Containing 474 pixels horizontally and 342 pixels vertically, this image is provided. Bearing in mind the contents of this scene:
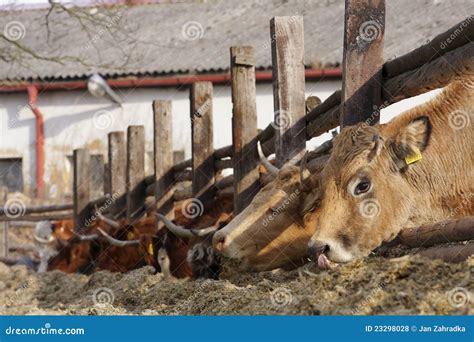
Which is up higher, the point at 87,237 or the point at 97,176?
the point at 97,176

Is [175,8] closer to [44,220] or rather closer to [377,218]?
[44,220]

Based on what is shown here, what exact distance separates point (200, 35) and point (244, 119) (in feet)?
55.1

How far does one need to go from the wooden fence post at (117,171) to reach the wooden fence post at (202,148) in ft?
12.3

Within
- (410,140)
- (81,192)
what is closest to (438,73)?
(410,140)

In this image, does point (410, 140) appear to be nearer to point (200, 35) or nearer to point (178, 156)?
point (178, 156)

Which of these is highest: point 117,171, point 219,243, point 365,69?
point 117,171

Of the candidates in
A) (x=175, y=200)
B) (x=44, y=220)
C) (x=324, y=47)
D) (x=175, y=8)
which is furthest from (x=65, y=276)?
(x=175, y=8)

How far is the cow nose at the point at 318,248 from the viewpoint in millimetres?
5688

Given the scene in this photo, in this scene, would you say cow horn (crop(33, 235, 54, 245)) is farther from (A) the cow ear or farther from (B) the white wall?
(A) the cow ear

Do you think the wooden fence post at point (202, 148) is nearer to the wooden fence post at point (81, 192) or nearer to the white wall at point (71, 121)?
the wooden fence post at point (81, 192)

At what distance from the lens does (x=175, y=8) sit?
2756cm

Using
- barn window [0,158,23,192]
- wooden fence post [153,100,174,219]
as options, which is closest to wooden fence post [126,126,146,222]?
wooden fence post [153,100,174,219]

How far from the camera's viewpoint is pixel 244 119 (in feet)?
28.2

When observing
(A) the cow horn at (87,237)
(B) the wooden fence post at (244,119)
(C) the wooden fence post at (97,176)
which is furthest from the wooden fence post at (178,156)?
(B) the wooden fence post at (244,119)
